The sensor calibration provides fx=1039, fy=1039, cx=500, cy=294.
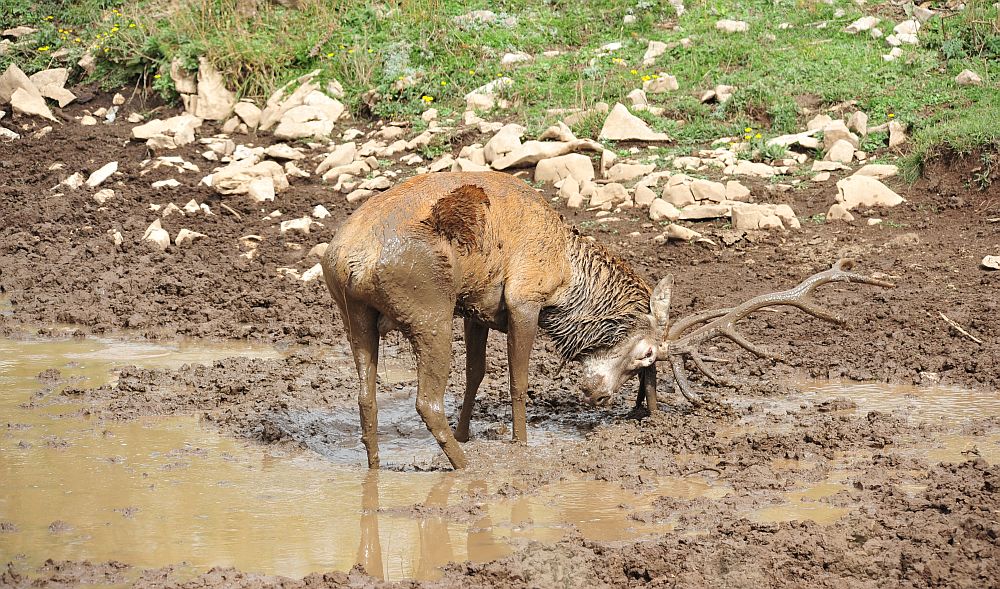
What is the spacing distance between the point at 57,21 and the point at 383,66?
7248 millimetres

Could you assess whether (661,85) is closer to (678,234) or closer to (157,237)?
(678,234)

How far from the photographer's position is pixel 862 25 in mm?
14062

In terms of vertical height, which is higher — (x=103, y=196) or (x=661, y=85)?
(x=661, y=85)

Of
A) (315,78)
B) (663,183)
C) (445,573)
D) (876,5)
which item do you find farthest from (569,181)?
(445,573)

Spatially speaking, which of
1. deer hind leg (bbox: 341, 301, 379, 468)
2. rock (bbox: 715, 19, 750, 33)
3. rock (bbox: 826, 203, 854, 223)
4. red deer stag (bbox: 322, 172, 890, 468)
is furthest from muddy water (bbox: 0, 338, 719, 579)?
rock (bbox: 715, 19, 750, 33)

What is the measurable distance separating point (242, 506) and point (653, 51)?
10485mm

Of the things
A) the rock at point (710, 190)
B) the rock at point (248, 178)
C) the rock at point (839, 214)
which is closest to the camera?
the rock at point (839, 214)

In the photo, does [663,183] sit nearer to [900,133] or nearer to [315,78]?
[900,133]

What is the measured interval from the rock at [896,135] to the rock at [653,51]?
12.2 feet

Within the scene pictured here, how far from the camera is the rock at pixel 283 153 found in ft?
44.1

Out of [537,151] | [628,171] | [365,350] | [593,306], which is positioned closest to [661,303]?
[593,306]

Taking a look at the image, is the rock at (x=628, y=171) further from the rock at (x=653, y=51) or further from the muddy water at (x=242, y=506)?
the muddy water at (x=242, y=506)

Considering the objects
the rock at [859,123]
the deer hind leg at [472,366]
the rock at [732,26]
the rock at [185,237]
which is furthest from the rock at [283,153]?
the deer hind leg at [472,366]

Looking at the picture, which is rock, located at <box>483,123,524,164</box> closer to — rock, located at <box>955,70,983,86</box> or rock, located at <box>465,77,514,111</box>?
rock, located at <box>465,77,514,111</box>
